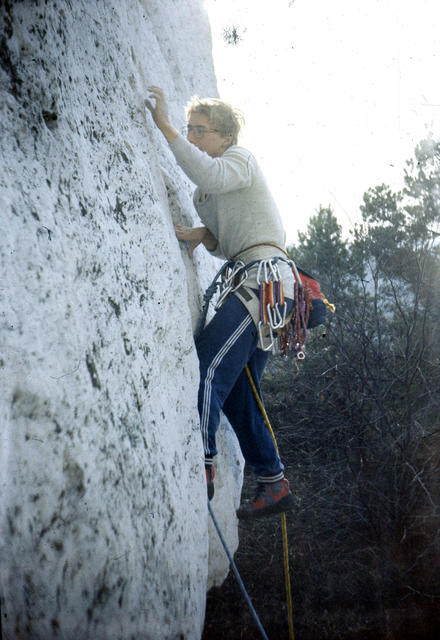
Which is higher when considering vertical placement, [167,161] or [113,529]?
[167,161]

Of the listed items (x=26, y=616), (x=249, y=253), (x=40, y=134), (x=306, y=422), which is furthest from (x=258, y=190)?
(x=306, y=422)

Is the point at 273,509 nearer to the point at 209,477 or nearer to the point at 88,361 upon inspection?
the point at 209,477

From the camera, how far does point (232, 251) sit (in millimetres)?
2506

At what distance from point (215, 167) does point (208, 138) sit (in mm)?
387

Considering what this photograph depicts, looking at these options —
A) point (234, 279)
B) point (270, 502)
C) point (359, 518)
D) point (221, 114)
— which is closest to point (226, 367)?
point (234, 279)

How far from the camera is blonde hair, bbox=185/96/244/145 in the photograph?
8.03 ft

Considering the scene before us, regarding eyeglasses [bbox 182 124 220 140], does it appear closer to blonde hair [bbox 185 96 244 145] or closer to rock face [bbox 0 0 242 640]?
blonde hair [bbox 185 96 244 145]

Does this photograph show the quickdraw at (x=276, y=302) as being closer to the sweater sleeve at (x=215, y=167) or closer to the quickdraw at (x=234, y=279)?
the quickdraw at (x=234, y=279)

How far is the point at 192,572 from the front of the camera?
1.68 metres

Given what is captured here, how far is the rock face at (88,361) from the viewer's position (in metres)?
1.14

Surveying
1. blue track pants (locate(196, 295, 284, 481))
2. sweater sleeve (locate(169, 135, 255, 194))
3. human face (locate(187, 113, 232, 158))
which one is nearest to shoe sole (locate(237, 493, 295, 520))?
blue track pants (locate(196, 295, 284, 481))

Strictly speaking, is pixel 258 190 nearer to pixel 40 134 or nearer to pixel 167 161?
pixel 167 161

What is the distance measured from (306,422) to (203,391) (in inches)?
126

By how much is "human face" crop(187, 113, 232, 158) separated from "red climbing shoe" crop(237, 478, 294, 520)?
1.81m
